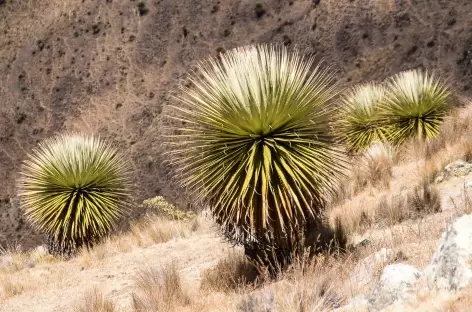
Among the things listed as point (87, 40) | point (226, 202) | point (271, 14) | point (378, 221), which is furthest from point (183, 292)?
point (87, 40)

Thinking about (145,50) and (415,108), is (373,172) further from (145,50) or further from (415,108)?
(145,50)

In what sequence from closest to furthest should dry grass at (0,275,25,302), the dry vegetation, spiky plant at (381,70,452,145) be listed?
the dry vegetation < dry grass at (0,275,25,302) < spiky plant at (381,70,452,145)

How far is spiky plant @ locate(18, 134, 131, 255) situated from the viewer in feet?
45.8

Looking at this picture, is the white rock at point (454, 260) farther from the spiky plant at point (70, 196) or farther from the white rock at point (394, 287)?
the spiky plant at point (70, 196)

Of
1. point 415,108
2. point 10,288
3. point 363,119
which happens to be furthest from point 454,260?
point 363,119

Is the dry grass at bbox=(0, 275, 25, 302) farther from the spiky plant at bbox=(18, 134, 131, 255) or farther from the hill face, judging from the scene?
the hill face

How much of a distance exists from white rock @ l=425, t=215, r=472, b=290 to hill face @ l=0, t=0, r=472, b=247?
29.3m

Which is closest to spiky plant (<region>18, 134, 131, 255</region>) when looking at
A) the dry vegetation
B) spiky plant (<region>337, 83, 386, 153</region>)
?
the dry vegetation

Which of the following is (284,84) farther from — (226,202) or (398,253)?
(398,253)

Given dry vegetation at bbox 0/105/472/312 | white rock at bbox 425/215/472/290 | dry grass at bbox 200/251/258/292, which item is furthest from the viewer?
dry grass at bbox 200/251/258/292

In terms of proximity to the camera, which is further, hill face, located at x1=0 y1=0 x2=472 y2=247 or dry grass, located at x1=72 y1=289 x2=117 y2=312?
hill face, located at x1=0 y1=0 x2=472 y2=247

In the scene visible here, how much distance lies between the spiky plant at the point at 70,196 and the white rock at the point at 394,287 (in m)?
10.0

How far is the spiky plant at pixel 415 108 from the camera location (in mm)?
14805

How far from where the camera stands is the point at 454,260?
4297 mm
